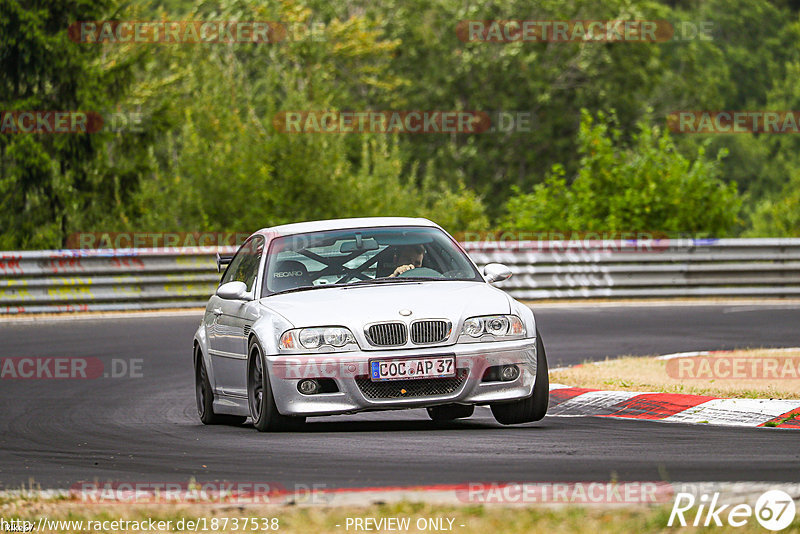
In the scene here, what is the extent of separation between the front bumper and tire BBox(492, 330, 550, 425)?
246 mm

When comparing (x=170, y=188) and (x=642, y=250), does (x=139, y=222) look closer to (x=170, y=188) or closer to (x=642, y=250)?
(x=170, y=188)

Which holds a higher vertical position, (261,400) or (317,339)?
(317,339)

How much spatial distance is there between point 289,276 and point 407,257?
84cm

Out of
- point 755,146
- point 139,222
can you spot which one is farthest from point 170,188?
point 755,146

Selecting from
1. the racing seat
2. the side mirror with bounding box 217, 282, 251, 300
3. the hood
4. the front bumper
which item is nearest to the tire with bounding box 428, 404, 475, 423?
the front bumper

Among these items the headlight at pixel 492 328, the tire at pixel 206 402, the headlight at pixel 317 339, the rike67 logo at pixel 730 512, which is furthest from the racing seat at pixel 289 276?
the rike67 logo at pixel 730 512

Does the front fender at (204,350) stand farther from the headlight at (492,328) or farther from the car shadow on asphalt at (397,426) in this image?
the headlight at (492,328)

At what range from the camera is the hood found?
30.8 feet

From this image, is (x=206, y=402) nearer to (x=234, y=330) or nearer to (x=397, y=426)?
(x=234, y=330)

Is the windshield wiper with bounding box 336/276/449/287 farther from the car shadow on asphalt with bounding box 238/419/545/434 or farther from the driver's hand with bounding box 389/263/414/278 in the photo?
the car shadow on asphalt with bounding box 238/419/545/434

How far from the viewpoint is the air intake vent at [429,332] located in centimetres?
934

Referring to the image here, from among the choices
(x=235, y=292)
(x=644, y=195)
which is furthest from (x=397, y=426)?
(x=644, y=195)

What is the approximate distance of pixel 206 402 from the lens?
11.3 m

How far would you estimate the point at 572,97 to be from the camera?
59375 millimetres
